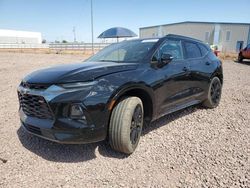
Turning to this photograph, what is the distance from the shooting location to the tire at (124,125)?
9.09 feet

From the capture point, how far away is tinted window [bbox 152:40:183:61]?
3538mm

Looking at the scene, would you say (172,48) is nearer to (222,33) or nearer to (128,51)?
(128,51)

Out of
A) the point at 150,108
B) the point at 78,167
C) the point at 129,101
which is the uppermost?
the point at 129,101

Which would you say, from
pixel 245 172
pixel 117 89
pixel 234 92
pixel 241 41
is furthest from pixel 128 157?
pixel 241 41

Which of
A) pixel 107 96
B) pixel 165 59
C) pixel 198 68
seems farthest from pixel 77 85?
pixel 198 68

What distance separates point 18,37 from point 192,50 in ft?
311

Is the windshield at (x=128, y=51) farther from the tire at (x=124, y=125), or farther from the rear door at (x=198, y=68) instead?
the rear door at (x=198, y=68)

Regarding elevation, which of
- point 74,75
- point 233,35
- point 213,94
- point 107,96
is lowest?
point 213,94

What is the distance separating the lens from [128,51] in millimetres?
3846

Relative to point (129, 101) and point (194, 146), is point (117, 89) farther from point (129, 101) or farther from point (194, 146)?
point (194, 146)

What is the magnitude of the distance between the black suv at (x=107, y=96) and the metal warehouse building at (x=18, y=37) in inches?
3249

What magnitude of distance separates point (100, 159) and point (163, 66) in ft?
5.58

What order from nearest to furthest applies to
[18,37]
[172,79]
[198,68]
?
[172,79], [198,68], [18,37]

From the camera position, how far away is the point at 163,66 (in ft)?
11.4
